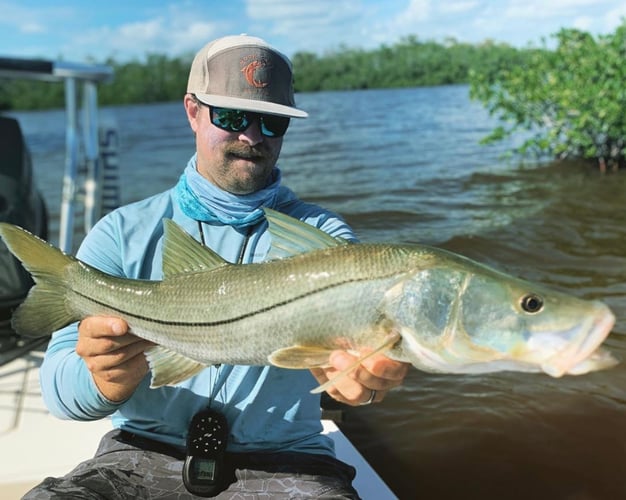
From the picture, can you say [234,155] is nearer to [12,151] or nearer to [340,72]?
[12,151]

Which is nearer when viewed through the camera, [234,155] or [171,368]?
[171,368]

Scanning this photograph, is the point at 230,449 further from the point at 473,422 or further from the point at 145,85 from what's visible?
the point at 145,85

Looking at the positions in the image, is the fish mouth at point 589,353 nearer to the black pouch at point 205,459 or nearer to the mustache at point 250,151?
the black pouch at point 205,459

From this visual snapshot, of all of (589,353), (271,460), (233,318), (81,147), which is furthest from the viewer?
(81,147)

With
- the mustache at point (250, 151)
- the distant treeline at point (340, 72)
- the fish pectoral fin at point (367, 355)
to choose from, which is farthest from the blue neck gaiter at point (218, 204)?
the distant treeline at point (340, 72)

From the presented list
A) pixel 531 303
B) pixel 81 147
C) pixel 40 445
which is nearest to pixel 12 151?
pixel 81 147

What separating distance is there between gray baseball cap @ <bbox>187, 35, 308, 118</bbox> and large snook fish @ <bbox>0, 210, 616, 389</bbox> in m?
0.67

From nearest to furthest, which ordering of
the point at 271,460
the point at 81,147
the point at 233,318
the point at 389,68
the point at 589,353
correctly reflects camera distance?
the point at 589,353
the point at 233,318
the point at 271,460
the point at 81,147
the point at 389,68

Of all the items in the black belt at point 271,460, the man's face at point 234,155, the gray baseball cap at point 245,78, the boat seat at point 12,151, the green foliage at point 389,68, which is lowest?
the black belt at point 271,460

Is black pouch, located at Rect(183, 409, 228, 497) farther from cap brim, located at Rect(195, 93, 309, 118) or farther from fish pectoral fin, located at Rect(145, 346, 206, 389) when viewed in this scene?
cap brim, located at Rect(195, 93, 309, 118)

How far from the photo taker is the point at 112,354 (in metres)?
2.41

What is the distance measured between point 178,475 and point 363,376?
1143 millimetres

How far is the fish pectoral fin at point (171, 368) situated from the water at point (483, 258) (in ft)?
9.07

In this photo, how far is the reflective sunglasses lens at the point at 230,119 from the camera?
2.85 meters
